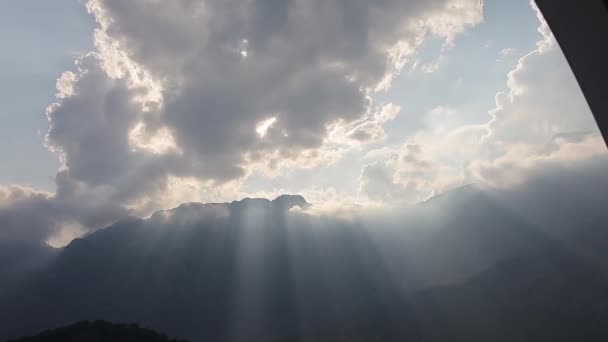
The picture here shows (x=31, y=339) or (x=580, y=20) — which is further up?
(x=31, y=339)

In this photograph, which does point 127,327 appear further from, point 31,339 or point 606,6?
point 606,6

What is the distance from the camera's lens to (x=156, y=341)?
55281mm

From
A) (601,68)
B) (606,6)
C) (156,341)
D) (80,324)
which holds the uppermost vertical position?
(80,324)

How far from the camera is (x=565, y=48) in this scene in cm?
298

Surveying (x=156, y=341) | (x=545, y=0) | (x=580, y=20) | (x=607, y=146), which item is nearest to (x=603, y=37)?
(x=580, y=20)

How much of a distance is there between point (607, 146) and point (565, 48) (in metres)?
0.72

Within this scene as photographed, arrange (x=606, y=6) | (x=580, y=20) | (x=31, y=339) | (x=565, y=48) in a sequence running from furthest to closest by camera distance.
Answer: (x=31, y=339) < (x=565, y=48) < (x=580, y=20) < (x=606, y=6)

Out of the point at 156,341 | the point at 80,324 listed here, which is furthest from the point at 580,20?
the point at 80,324

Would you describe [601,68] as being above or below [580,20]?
below

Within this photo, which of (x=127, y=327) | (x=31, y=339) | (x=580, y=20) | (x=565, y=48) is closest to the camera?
(x=580, y=20)

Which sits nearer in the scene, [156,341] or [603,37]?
[603,37]

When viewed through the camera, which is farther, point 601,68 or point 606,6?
point 601,68

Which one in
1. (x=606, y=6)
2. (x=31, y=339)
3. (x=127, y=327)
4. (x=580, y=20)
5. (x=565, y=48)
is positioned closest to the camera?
(x=606, y=6)

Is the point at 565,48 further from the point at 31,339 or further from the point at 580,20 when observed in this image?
the point at 31,339
